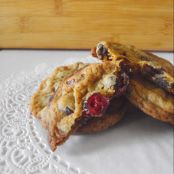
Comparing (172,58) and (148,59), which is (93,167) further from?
(172,58)

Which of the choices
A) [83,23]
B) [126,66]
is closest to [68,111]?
[126,66]

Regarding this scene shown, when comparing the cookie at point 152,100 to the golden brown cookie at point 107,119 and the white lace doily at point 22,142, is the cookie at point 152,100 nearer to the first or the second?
the golden brown cookie at point 107,119

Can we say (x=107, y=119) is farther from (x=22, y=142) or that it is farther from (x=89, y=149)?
(x=22, y=142)

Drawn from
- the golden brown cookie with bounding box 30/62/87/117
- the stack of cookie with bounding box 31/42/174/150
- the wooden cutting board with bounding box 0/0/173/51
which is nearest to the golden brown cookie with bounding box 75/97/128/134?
the stack of cookie with bounding box 31/42/174/150

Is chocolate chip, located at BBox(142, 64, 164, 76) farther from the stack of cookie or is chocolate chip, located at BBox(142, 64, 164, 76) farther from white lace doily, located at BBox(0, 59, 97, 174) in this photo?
white lace doily, located at BBox(0, 59, 97, 174)

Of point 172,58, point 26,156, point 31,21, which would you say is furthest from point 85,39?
point 26,156
